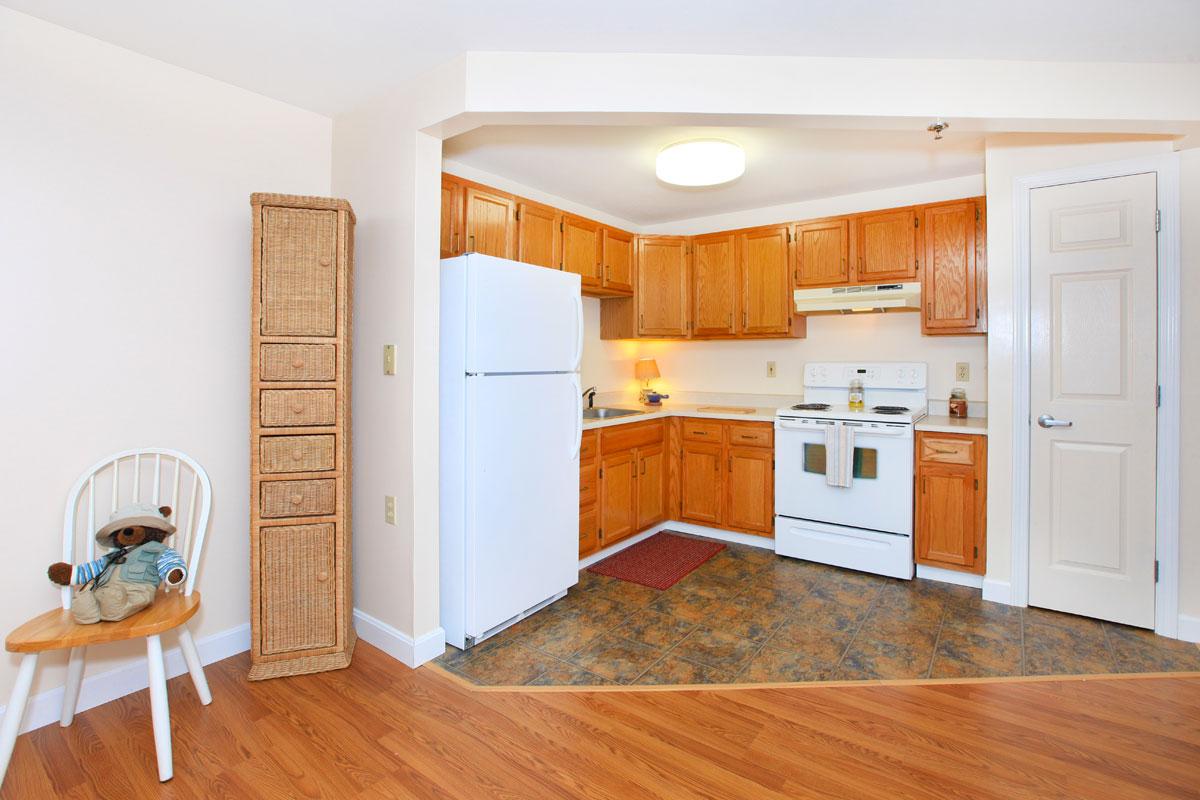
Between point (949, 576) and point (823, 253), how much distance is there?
2087mm

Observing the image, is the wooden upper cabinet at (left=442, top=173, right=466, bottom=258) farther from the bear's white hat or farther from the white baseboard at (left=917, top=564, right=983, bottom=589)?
the white baseboard at (left=917, top=564, right=983, bottom=589)

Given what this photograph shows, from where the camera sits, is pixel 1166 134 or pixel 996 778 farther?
pixel 1166 134

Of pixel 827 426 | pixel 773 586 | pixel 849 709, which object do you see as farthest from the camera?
pixel 827 426

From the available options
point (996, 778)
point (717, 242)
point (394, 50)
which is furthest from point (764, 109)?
point (996, 778)

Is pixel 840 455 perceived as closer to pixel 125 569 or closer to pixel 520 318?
pixel 520 318

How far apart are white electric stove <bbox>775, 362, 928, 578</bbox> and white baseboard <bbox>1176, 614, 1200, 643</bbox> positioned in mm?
1077

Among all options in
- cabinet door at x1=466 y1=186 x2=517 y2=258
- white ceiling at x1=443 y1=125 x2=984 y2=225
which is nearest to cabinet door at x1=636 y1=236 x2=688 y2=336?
white ceiling at x1=443 y1=125 x2=984 y2=225

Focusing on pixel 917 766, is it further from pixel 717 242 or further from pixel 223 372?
pixel 717 242

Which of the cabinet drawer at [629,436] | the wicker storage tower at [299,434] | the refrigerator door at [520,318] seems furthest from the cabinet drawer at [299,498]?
the cabinet drawer at [629,436]

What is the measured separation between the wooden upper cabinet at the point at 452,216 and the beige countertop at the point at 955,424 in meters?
2.71

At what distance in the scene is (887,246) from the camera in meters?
3.53

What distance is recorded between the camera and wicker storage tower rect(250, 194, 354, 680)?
7.15 ft

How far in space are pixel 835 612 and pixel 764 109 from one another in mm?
2326

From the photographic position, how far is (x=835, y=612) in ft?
9.30
